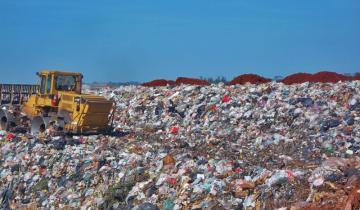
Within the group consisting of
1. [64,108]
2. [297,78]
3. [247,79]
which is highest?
[297,78]

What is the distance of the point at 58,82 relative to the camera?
1468 centimetres

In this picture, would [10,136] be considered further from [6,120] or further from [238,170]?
[238,170]

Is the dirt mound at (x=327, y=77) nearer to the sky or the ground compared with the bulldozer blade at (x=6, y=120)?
nearer to the sky

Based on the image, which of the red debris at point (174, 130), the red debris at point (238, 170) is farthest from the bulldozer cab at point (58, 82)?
the red debris at point (238, 170)

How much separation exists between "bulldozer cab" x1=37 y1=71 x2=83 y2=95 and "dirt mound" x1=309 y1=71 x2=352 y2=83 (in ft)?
28.0

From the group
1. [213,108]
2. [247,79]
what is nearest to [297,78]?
[247,79]

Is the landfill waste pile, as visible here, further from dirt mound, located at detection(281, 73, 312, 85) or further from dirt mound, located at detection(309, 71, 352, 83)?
dirt mound, located at detection(309, 71, 352, 83)

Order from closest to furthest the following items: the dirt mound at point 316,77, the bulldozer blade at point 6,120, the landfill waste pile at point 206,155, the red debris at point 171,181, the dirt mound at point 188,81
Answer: the landfill waste pile at point 206,155 < the red debris at point 171,181 < the bulldozer blade at point 6,120 < the dirt mound at point 316,77 < the dirt mound at point 188,81

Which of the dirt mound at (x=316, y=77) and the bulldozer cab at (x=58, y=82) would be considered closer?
the bulldozer cab at (x=58, y=82)

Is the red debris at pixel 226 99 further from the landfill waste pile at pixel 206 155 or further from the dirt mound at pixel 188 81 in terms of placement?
the dirt mound at pixel 188 81

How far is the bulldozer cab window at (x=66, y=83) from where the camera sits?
48.2ft

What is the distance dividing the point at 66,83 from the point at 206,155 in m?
4.53

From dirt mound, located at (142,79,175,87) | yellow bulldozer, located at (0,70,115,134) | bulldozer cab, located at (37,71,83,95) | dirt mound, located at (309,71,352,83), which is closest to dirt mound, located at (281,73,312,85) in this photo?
dirt mound, located at (309,71,352,83)

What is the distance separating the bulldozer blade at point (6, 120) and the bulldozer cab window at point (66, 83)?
1.92m
